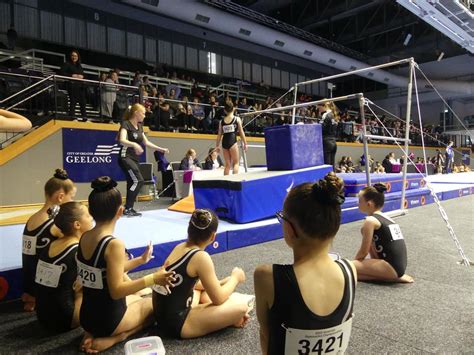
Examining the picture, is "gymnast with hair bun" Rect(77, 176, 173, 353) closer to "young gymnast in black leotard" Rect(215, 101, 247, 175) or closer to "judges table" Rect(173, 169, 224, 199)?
"young gymnast in black leotard" Rect(215, 101, 247, 175)

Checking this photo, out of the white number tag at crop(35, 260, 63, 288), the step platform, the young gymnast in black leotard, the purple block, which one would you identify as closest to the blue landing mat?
the purple block

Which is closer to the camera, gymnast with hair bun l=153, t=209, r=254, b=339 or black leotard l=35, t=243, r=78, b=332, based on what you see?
gymnast with hair bun l=153, t=209, r=254, b=339

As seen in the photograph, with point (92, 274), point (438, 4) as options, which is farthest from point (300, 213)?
point (438, 4)

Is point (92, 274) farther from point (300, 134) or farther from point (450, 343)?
point (300, 134)

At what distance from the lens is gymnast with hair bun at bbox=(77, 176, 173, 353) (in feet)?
5.12

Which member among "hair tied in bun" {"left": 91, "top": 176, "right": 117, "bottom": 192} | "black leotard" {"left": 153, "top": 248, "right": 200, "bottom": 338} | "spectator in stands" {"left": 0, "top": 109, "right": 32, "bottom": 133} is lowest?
"black leotard" {"left": 153, "top": 248, "right": 200, "bottom": 338}

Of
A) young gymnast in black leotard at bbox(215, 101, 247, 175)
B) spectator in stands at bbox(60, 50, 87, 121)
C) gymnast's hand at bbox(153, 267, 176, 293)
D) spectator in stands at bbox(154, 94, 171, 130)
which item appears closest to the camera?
gymnast's hand at bbox(153, 267, 176, 293)

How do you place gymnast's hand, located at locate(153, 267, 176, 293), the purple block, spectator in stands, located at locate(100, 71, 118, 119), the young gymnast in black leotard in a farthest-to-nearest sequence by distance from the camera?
spectator in stands, located at locate(100, 71, 118, 119) → the young gymnast in black leotard → the purple block → gymnast's hand, located at locate(153, 267, 176, 293)

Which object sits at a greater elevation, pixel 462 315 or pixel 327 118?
pixel 327 118

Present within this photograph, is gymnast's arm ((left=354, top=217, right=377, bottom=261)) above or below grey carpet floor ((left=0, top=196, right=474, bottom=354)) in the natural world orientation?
above

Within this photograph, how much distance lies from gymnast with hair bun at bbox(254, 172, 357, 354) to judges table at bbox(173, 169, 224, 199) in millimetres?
5216

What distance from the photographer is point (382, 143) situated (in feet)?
51.6

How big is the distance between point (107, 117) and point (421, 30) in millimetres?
14470

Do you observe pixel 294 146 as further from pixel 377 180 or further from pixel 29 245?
pixel 29 245
